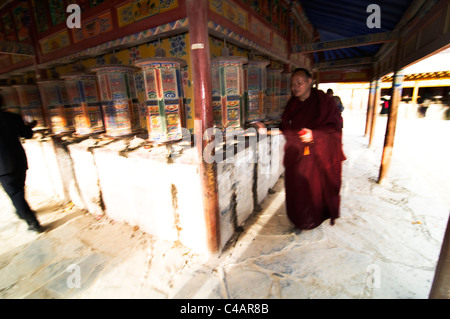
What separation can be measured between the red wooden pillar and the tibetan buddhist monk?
1.04 meters

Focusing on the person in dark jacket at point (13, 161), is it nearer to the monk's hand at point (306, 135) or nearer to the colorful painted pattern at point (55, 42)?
the colorful painted pattern at point (55, 42)

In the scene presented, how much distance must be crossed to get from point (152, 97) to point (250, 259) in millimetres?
2321

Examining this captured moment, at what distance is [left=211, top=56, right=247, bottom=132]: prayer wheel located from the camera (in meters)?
2.92

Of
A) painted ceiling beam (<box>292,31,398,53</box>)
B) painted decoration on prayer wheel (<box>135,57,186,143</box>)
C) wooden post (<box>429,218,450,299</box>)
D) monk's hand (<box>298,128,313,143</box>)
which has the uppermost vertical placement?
painted ceiling beam (<box>292,31,398,53</box>)

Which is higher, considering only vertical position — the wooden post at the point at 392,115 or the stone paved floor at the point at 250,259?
the wooden post at the point at 392,115

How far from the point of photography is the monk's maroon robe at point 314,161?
240cm

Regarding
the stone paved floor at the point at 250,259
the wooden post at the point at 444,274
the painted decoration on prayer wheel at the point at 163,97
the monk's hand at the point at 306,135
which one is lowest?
the stone paved floor at the point at 250,259

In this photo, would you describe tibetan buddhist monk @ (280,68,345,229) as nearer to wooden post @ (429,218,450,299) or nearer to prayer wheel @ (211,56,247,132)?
prayer wheel @ (211,56,247,132)

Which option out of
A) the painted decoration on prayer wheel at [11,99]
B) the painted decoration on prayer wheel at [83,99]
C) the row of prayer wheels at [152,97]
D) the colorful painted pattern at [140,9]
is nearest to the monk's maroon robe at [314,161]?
the row of prayer wheels at [152,97]

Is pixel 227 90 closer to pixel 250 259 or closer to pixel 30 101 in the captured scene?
pixel 250 259

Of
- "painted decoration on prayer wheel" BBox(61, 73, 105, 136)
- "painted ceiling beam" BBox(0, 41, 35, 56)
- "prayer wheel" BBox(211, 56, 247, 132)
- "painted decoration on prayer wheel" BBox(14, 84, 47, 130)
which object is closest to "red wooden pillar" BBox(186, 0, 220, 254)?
"prayer wheel" BBox(211, 56, 247, 132)

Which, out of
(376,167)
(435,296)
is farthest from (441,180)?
(435,296)

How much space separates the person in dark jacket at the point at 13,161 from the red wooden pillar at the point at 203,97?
8.67 ft

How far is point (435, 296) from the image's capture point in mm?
1351
